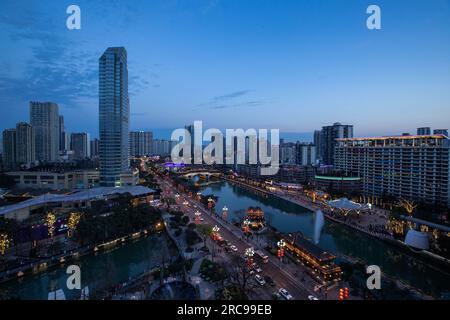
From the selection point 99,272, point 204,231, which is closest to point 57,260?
point 99,272

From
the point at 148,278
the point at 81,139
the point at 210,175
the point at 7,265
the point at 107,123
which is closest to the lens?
the point at 148,278

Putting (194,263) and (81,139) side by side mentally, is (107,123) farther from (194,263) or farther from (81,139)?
(81,139)

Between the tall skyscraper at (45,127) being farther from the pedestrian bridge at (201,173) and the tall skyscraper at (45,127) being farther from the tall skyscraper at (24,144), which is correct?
the pedestrian bridge at (201,173)

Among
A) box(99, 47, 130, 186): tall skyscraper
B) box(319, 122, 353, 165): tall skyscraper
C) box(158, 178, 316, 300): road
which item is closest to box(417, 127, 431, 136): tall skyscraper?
box(319, 122, 353, 165): tall skyscraper

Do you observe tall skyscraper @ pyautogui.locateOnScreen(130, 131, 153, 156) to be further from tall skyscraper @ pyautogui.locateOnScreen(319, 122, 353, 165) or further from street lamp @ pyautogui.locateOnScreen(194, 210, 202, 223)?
street lamp @ pyautogui.locateOnScreen(194, 210, 202, 223)
